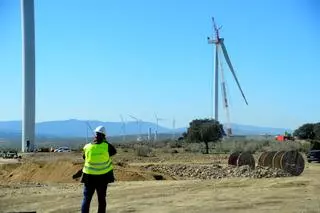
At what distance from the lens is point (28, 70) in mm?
69688

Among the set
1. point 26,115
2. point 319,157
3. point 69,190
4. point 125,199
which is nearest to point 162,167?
point 319,157

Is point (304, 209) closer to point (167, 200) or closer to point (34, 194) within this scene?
point (167, 200)

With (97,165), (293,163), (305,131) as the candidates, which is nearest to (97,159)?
(97,165)

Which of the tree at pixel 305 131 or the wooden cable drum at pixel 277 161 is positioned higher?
the tree at pixel 305 131

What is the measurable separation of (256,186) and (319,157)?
2613 centimetres

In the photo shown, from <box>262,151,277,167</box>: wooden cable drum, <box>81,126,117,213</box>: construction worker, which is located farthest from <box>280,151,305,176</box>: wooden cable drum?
<box>81,126,117,213</box>: construction worker

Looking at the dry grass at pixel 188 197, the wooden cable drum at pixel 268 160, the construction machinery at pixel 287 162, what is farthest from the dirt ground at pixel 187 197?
the wooden cable drum at pixel 268 160

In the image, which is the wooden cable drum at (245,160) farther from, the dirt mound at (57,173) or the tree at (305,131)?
the tree at (305,131)

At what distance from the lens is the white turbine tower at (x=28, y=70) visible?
6794cm

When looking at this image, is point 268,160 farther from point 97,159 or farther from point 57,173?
point 97,159

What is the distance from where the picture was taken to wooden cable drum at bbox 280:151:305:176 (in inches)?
1127

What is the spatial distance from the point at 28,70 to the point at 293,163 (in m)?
46.0

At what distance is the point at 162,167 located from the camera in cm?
3859

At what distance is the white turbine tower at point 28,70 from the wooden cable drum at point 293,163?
1758 inches
